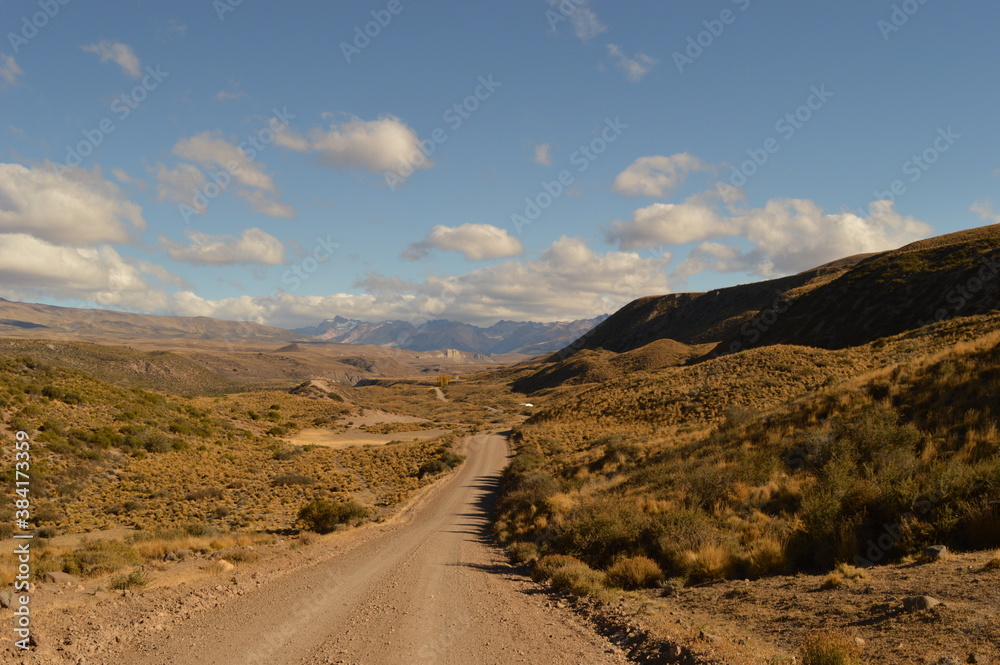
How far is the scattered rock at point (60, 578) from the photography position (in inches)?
470

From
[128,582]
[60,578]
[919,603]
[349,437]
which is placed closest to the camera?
[919,603]

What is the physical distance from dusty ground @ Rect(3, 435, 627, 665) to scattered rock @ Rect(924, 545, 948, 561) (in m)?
5.61

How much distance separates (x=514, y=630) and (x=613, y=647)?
6.47 feet

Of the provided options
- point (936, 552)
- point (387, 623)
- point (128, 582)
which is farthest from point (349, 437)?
point (936, 552)

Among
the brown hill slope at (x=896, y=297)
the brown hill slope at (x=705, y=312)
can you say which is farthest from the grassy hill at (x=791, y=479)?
the brown hill slope at (x=705, y=312)

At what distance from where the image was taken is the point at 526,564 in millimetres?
15047

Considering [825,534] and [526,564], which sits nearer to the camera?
[825,534]

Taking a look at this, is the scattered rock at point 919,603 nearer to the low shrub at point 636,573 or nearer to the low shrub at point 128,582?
the low shrub at point 636,573

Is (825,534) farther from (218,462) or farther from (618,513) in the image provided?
(218,462)

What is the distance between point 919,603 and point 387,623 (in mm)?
8674

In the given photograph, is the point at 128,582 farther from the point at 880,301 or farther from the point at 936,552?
the point at 880,301

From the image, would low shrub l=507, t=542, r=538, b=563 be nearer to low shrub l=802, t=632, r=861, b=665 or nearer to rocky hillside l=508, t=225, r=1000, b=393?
low shrub l=802, t=632, r=861, b=665

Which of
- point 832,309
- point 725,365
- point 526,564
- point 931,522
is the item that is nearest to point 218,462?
point 526,564

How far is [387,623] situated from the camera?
30.9 ft
